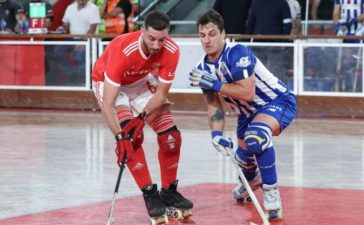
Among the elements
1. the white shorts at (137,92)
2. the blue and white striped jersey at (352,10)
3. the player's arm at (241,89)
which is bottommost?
the blue and white striped jersey at (352,10)

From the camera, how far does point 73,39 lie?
1697 centimetres

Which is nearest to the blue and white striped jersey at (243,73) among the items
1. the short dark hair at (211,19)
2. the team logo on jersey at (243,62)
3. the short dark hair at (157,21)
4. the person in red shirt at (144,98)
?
the team logo on jersey at (243,62)

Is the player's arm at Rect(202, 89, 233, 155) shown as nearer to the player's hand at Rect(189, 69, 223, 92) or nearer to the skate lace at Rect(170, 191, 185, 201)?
the player's hand at Rect(189, 69, 223, 92)

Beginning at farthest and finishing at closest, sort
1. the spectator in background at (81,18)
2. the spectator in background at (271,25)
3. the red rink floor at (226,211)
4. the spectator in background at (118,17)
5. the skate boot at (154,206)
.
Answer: the spectator in background at (118,17) < the spectator in background at (81,18) < the spectator in background at (271,25) < the red rink floor at (226,211) < the skate boot at (154,206)

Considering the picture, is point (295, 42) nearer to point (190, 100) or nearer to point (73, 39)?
point (190, 100)

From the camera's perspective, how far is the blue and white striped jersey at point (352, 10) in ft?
53.6

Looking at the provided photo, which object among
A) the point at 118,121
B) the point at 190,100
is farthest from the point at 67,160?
the point at 190,100

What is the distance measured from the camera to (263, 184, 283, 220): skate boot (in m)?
8.20

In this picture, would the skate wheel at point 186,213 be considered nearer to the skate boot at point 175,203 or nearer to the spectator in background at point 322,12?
the skate boot at point 175,203

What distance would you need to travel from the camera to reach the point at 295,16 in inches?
658

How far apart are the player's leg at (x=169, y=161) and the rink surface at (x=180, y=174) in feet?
0.51

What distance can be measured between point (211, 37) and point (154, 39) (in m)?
0.52

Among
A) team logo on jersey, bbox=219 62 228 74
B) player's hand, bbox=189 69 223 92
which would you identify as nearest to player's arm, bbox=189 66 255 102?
player's hand, bbox=189 69 223 92

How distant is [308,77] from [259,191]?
674 cm
